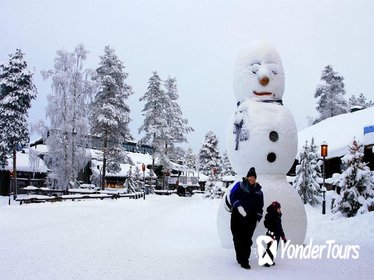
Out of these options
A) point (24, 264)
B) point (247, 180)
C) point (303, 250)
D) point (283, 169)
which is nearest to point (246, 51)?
point (283, 169)

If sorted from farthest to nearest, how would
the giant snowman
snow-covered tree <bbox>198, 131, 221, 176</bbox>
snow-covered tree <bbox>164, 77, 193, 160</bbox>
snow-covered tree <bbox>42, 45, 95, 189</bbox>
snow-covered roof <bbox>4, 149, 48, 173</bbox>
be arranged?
snow-covered tree <bbox>198, 131, 221, 176</bbox>, snow-covered tree <bbox>164, 77, 193, 160</bbox>, snow-covered roof <bbox>4, 149, 48, 173</bbox>, snow-covered tree <bbox>42, 45, 95, 189</bbox>, the giant snowman

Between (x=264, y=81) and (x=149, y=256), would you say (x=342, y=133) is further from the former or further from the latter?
(x=149, y=256)

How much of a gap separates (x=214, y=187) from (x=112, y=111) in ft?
39.2

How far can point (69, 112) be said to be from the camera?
31484 millimetres

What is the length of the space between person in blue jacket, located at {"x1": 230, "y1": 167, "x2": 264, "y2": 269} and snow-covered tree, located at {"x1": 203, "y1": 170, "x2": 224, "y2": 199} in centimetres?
3006

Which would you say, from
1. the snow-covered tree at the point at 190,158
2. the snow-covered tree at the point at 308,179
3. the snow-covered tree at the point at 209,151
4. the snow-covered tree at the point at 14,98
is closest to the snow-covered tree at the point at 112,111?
the snow-covered tree at the point at 14,98

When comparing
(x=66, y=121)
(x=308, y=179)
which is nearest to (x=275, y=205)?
(x=308, y=179)

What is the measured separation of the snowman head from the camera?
9617 mm

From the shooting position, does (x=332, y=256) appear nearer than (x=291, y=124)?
Yes

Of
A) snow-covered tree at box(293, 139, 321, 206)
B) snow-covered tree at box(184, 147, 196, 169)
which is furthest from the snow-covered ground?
snow-covered tree at box(184, 147, 196, 169)

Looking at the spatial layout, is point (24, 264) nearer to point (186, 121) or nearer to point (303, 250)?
point (303, 250)

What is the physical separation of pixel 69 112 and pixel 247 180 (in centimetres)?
2624

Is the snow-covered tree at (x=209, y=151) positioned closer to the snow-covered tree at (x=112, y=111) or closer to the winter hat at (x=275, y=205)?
the snow-covered tree at (x=112, y=111)

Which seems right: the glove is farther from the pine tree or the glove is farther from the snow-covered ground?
the pine tree
